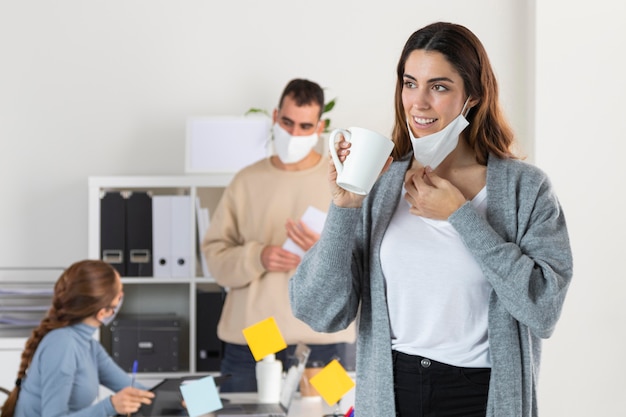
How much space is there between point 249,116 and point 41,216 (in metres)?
1.19

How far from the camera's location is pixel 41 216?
461 cm

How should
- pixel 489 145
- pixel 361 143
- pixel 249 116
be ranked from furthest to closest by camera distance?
1. pixel 249 116
2. pixel 489 145
3. pixel 361 143

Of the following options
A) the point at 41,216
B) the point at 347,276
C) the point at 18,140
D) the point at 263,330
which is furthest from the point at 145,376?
the point at 347,276

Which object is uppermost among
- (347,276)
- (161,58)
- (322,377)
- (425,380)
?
(161,58)

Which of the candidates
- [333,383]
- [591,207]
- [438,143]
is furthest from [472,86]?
[591,207]

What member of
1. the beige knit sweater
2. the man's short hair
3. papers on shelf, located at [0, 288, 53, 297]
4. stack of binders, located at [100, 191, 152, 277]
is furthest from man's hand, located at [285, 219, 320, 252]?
papers on shelf, located at [0, 288, 53, 297]

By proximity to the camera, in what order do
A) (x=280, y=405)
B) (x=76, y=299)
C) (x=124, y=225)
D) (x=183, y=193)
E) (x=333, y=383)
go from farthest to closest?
(x=183, y=193) < (x=124, y=225) < (x=76, y=299) < (x=280, y=405) < (x=333, y=383)

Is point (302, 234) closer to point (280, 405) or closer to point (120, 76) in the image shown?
point (280, 405)

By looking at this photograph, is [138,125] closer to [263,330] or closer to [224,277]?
[224,277]

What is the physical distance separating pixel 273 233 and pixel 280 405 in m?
0.88

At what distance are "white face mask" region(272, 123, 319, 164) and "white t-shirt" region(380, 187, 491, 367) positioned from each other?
1.91m

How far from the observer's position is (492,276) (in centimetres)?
137

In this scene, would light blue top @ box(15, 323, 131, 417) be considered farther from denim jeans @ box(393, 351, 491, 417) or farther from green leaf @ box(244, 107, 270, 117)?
green leaf @ box(244, 107, 270, 117)

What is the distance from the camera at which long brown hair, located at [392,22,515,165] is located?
4.85 ft
